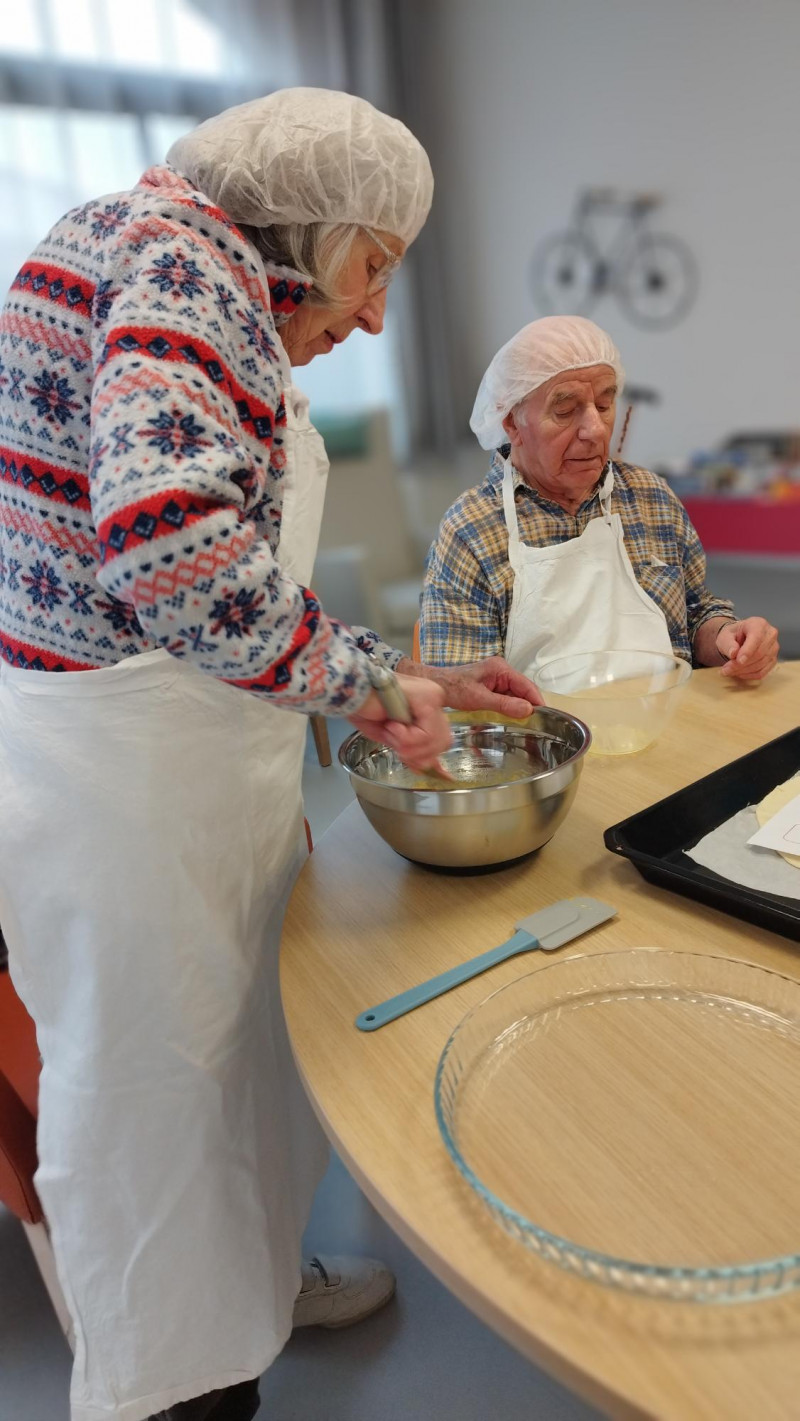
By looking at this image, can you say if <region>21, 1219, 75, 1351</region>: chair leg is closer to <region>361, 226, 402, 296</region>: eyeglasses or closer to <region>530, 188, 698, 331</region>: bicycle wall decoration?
<region>361, 226, 402, 296</region>: eyeglasses

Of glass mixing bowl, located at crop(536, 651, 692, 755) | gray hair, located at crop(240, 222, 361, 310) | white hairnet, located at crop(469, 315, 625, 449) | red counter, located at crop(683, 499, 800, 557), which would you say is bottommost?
red counter, located at crop(683, 499, 800, 557)

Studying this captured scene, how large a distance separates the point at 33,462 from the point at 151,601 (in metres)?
0.26

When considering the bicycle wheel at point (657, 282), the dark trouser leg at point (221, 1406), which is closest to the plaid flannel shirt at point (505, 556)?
the dark trouser leg at point (221, 1406)

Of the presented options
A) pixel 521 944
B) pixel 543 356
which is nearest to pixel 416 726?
pixel 521 944

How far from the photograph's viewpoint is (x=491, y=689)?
1.10 m

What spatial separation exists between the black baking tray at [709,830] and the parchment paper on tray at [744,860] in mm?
11

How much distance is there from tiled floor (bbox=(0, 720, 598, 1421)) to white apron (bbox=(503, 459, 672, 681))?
0.54 metres

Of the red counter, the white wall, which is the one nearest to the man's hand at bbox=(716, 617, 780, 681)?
the red counter

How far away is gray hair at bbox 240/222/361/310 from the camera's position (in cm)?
88

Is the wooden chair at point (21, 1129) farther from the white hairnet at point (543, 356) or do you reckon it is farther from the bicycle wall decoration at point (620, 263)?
the bicycle wall decoration at point (620, 263)

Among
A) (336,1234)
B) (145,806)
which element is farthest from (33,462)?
(336,1234)

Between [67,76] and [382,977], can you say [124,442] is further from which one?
[67,76]

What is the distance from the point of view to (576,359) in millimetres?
1623

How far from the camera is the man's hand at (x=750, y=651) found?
4.65ft
